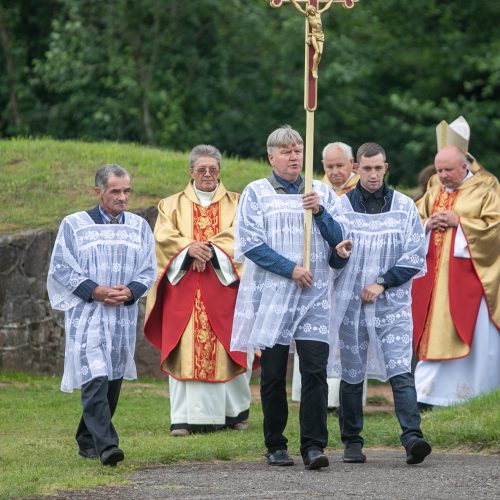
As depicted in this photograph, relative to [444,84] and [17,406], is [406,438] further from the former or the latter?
[444,84]

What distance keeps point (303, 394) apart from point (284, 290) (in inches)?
26.0

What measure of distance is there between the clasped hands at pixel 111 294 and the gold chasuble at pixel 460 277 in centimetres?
419

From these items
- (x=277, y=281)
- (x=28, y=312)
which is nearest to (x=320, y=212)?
(x=277, y=281)

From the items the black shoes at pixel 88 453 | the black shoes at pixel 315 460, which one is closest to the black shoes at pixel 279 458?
the black shoes at pixel 315 460

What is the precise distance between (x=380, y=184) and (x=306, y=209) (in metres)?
0.74

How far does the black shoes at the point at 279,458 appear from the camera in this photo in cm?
937

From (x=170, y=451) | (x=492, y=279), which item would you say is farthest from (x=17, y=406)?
(x=492, y=279)

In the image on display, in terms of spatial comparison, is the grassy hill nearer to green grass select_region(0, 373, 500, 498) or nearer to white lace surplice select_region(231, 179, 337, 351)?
green grass select_region(0, 373, 500, 498)

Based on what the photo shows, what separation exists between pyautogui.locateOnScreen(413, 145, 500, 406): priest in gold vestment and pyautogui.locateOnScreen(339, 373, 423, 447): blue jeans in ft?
11.5

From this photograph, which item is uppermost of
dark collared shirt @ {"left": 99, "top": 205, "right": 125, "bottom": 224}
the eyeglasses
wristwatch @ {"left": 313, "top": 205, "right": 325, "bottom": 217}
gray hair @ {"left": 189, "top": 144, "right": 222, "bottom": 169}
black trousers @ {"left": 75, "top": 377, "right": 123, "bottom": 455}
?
gray hair @ {"left": 189, "top": 144, "right": 222, "bottom": 169}

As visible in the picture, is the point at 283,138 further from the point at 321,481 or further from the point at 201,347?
the point at 201,347

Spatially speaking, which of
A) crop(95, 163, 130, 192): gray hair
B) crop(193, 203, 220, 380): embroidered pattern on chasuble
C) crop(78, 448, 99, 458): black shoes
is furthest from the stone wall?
crop(95, 163, 130, 192): gray hair

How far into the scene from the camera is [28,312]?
50.0ft

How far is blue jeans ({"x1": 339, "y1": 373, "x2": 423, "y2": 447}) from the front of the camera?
9.39 m
